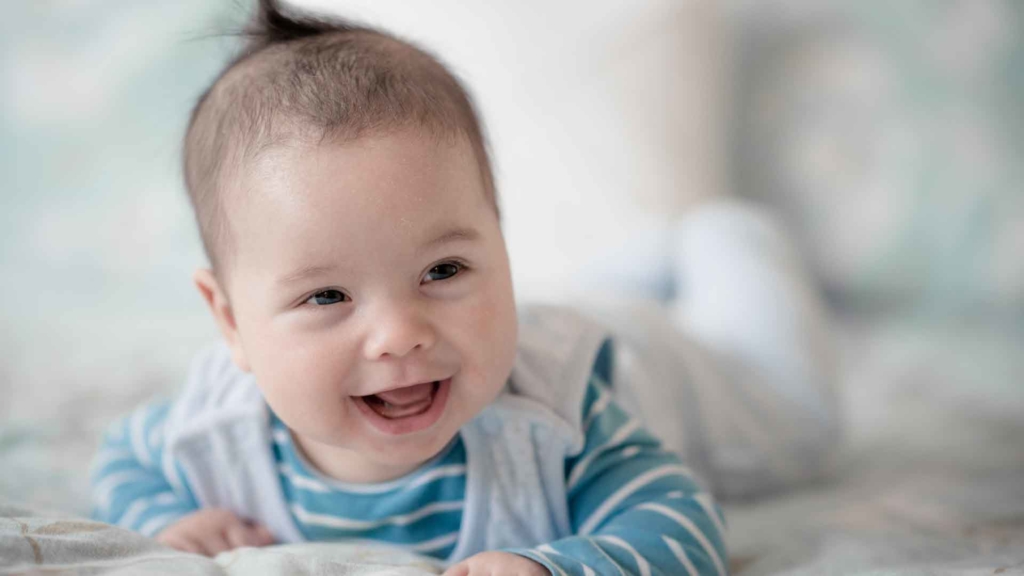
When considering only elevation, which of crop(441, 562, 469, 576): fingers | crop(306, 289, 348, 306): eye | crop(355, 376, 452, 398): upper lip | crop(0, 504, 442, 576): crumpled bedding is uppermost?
crop(306, 289, 348, 306): eye

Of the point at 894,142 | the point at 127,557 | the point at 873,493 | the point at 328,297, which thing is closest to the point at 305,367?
the point at 328,297

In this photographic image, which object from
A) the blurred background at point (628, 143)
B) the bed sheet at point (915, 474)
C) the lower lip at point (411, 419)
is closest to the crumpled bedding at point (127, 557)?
the lower lip at point (411, 419)

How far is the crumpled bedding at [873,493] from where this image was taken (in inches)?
27.5

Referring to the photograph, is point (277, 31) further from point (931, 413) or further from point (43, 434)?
point (931, 413)

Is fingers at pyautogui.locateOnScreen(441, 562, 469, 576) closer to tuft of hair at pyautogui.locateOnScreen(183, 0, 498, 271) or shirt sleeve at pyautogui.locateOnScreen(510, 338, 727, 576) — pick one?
shirt sleeve at pyautogui.locateOnScreen(510, 338, 727, 576)

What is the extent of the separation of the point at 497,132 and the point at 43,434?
99cm

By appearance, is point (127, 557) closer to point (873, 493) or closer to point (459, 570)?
point (459, 570)

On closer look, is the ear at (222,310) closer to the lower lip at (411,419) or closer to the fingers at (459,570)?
the lower lip at (411,419)

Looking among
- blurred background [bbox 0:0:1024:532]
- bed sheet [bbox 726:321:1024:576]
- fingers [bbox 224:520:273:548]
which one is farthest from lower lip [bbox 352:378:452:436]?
blurred background [bbox 0:0:1024:532]

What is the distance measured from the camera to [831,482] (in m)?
1.20

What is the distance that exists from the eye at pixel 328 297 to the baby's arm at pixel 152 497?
0.97ft

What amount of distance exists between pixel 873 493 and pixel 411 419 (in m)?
0.63

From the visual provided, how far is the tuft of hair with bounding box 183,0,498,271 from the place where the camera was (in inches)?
28.6

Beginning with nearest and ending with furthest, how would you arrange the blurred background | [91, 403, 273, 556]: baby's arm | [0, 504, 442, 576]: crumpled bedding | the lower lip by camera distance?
1. [0, 504, 442, 576]: crumpled bedding
2. the lower lip
3. [91, 403, 273, 556]: baby's arm
4. the blurred background
